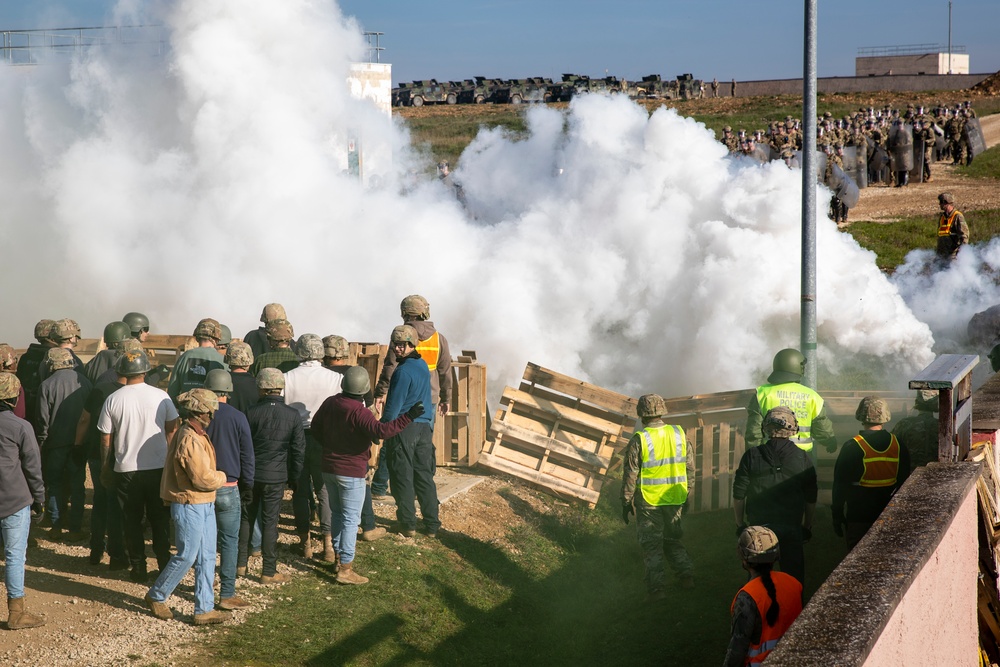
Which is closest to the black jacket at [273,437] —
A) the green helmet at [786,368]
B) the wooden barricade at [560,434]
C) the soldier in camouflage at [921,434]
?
the wooden barricade at [560,434]

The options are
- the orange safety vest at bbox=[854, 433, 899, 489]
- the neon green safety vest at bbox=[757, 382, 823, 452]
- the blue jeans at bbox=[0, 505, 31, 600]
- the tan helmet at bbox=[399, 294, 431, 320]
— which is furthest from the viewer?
the tan helmet at bbox=[399, 294, 431, 320]

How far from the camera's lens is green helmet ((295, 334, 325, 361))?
8.40m

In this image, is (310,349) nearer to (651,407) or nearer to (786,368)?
(651,407)

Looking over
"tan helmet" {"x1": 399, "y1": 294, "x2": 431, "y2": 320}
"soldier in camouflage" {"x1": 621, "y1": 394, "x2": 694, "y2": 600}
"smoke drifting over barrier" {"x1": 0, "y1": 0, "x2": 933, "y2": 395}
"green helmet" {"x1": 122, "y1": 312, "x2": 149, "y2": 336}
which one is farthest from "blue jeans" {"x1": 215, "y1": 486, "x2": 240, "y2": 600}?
"smoke drifting over barrier" {"x1": 0, "y1": 0, "x2": 933, "y2": 395}

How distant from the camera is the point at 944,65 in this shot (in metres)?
84.9

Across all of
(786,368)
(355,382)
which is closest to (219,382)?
(355,382)

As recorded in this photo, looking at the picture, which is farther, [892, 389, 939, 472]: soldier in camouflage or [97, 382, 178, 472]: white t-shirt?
[892, 389, 939, 472]: soldier in camouflage

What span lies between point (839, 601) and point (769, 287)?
8164 mm

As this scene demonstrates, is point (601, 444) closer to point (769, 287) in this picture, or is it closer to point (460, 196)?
point (769, 287)

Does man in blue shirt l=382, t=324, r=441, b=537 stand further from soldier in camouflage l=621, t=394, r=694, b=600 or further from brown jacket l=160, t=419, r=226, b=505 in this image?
brown jacket l=160, t=419, r=226, b=505

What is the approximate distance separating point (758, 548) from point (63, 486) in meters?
5.62

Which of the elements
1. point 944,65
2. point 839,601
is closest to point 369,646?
point 839,601

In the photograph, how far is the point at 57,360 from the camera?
26.9ft

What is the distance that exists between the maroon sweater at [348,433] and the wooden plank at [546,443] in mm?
3034
